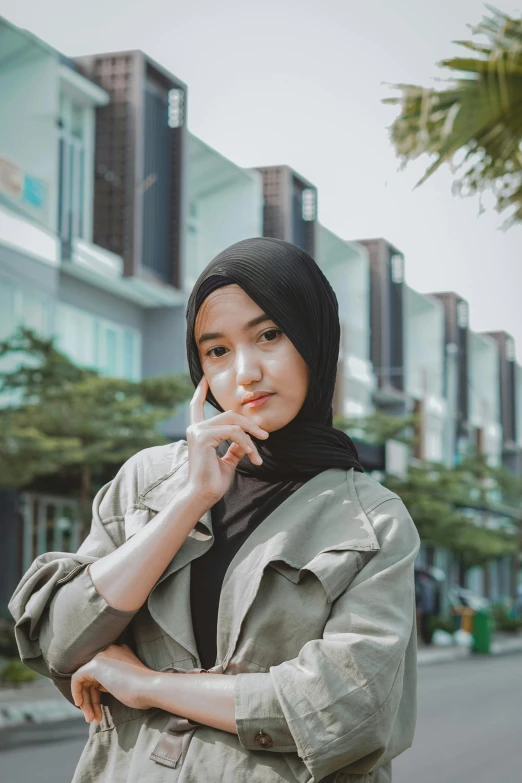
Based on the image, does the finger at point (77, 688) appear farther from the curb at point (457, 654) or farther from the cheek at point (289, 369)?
the curb at point (457, 654)

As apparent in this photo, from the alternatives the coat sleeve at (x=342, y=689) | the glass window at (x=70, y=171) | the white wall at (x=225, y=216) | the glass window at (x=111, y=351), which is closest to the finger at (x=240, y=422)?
the coat sleeve at (x=342, y=689)

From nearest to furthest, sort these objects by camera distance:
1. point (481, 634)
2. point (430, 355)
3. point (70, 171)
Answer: point (70, 171), point (481, 634), point (430, 355)

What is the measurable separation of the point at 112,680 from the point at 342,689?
0.30 m

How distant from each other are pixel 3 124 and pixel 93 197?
2.62 m

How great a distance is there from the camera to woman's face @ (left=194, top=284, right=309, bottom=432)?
1591 millimetres

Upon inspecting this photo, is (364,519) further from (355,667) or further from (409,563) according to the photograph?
(355,667)

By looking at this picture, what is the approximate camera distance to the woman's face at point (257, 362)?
1.59 m

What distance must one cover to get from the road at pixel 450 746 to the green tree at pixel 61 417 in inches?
183

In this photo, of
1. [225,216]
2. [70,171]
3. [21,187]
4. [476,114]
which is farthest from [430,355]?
[476,114]

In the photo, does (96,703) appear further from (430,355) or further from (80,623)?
(430,355)

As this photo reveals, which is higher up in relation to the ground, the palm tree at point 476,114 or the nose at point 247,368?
the palm tree at point 476,114

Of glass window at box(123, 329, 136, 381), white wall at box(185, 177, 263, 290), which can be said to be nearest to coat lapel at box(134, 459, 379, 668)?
glass window at box(123, 329, 136, 381)

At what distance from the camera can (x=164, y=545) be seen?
4.88 ft

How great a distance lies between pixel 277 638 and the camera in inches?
58.4
